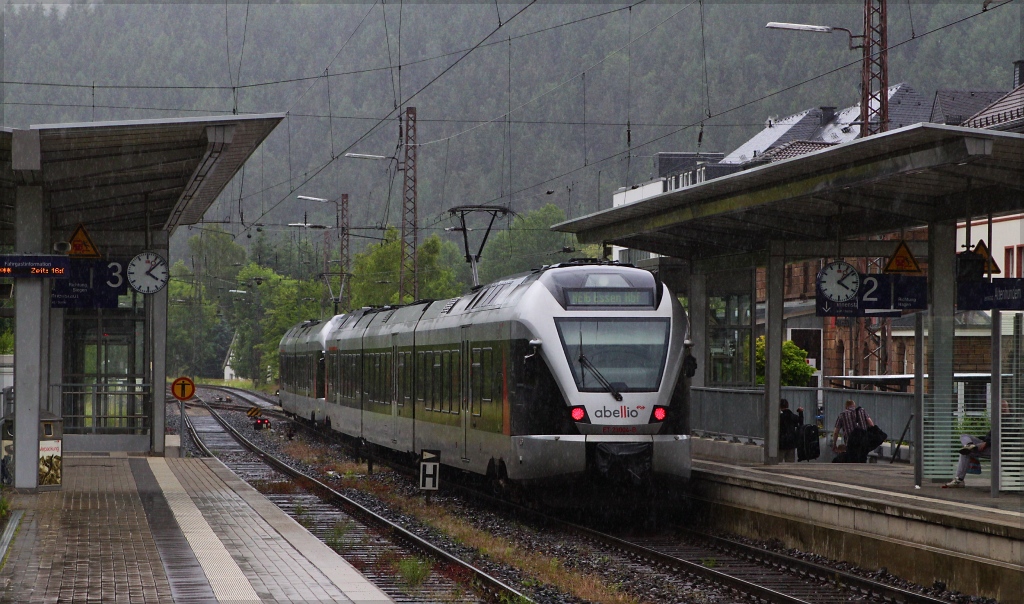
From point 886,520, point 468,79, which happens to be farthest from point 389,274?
point 468,79

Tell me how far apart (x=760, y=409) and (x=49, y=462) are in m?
10.3

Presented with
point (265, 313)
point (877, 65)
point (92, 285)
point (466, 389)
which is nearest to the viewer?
point (466, 389)

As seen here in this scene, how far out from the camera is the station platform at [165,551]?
9.98 m

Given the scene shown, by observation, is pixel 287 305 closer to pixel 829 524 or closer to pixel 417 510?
pixel 417 510

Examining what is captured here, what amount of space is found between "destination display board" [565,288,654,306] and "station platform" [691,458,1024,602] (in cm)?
250

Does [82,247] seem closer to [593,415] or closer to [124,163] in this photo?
[124,163]

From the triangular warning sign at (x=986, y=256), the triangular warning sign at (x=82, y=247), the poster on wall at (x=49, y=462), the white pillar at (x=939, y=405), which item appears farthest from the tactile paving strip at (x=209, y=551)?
the triangular warning sign at (x=986, y=256)

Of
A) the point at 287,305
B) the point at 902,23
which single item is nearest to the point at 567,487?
the point at 287,305

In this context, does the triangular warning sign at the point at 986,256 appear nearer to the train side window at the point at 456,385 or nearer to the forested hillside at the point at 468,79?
the train side window at the point at 456,385

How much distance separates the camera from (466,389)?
18484 millimetres

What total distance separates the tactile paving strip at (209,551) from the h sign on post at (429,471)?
2998 millimetres

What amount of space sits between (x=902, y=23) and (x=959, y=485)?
305 feet

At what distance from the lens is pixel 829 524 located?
13602mm

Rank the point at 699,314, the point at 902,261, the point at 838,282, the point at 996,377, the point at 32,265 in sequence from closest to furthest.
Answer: the point at 996,377
the point at 32,265
the point at 902,261
the point at 838,282
the point at 699,314
